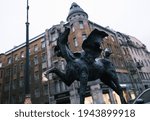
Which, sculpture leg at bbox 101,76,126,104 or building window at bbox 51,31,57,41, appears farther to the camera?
building window at bbox 51,31,57,41

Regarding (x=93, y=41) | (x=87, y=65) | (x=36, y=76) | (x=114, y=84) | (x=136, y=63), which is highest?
(x=136, y=63)

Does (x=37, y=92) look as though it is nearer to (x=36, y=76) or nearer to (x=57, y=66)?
(x=36, y=76)

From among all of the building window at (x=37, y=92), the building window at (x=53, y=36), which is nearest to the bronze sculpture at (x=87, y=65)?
the building window at (x=37, y=92)

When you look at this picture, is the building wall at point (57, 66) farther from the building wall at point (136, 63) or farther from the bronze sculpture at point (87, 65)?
the bronze sculpture at point (87, 65)

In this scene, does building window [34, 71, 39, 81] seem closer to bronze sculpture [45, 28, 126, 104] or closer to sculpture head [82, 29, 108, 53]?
bronze sculpture [45, 28, 126, 104]

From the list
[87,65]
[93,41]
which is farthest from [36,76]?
[87,65]

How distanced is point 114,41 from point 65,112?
99.4 ft

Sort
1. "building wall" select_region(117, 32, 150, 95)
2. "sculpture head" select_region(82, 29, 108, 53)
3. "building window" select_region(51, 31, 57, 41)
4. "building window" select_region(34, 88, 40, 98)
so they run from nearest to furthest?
"sculpture head" select_region(82, 29, 108, 53), "building window" select_region(34, 88, 40, 98), "building window" select_region(51, 31, 57, 41), "building wall" select_region(117, 32, 150, 95)

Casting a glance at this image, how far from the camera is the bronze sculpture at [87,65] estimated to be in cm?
472

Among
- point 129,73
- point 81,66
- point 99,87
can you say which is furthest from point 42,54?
point 81,66

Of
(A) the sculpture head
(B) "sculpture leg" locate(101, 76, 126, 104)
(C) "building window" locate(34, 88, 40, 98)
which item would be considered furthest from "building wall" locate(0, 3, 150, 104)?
(A) the sculpture head

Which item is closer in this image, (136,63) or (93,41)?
(93,41)

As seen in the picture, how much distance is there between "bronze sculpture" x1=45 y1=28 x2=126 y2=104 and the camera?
4719 millimetres

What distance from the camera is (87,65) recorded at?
4.79 m
